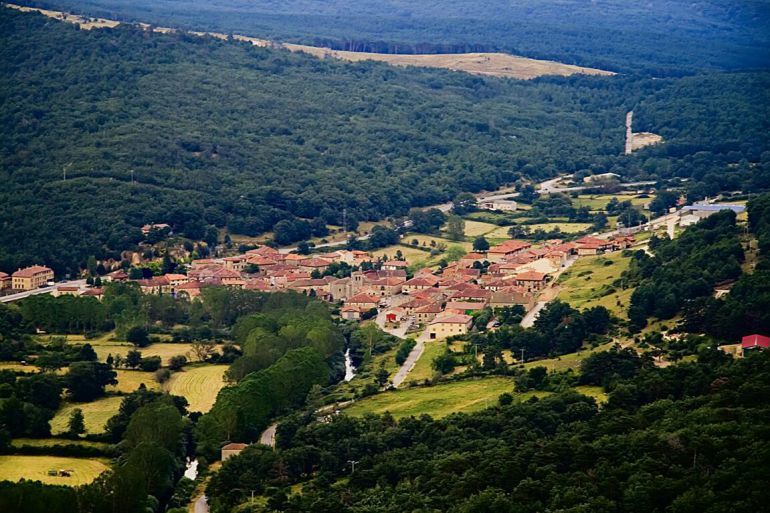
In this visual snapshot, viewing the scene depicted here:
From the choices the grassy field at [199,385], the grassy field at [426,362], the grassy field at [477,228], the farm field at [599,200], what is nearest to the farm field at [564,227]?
the grassy field at [477,228]

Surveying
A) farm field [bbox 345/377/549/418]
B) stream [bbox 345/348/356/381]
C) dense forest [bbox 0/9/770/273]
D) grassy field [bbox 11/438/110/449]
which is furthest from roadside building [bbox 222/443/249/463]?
dense forest [bbox 0/9/770/273]

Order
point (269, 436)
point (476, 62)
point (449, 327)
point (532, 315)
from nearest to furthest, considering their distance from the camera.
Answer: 1. point (269, 436)
2. point (449, 327)
3. point (532, 315)
4. point (476, 62)

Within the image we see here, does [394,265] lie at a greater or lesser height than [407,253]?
greater

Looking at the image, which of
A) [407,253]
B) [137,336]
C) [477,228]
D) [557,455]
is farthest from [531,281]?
[557,455]

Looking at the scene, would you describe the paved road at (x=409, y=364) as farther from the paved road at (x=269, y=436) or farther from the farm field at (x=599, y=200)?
the farm field at (x=599, y=200)

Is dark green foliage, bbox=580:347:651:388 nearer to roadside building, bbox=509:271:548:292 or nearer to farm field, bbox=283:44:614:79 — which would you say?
roadside building, bbox=509:271:548:292

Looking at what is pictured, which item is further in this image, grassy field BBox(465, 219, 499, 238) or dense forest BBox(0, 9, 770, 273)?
grassy field BBox(465, 219, 499, 238)

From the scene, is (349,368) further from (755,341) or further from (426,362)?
(755,341)
